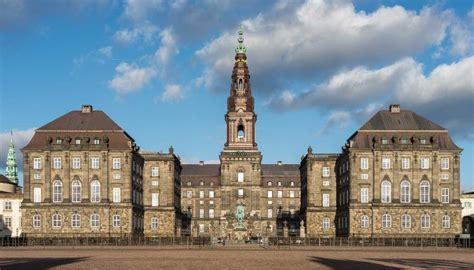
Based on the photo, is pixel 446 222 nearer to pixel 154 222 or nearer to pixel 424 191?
pixel 424 191

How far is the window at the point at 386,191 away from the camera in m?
102

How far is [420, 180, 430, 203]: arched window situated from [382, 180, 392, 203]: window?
4.00 metres

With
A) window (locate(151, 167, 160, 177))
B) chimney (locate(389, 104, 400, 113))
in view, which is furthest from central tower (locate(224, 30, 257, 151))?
chimney (locate(389, 104, 400, 113))

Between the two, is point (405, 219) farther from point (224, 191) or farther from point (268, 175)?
point (268, 175)

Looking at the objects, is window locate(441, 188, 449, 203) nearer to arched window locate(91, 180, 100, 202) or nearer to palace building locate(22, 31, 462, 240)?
palace building locate(22, 31, 462, 240)

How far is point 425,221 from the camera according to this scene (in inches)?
3984

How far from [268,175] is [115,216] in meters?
76.8

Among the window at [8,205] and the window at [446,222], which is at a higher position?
the window at [8,205]

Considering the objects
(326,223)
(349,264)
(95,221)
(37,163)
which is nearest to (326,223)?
(326,223)

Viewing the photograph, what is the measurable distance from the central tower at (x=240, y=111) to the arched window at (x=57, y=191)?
57.7 m

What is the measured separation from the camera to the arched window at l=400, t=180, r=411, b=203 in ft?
334

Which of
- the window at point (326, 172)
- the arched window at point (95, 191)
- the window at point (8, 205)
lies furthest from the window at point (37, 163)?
the window at point (326, 172)

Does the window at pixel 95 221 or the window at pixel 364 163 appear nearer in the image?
the window at pixel 364 163

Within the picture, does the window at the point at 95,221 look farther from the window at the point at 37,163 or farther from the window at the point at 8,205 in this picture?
the window at the point at 8,205
